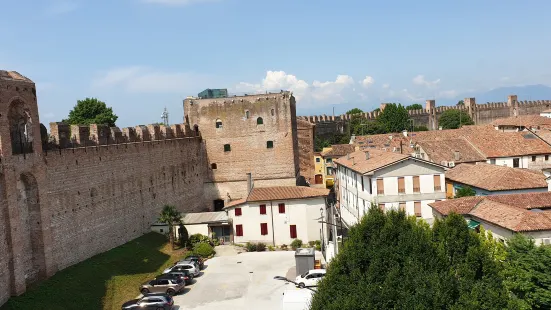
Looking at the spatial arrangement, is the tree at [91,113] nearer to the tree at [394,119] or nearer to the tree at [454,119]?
the tree at [394,119]

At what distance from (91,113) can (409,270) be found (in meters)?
55.2

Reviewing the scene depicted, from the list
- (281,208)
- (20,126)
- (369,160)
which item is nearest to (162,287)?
(20,126)

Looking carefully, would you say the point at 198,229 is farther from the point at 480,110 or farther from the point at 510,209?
the point at 480,110

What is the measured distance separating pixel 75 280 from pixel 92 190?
21.6 feet

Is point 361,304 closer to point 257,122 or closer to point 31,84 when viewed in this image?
point 31,84

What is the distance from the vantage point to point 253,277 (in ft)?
105

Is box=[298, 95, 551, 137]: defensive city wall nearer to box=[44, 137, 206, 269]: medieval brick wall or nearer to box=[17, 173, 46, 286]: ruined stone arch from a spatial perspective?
box=[44, 137, 206, 269]: medieval brick wall

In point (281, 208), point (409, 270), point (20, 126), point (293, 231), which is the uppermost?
point (20, 126)

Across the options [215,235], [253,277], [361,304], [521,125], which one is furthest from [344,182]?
[521,125]

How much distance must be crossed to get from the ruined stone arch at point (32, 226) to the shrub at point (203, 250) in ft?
41.3

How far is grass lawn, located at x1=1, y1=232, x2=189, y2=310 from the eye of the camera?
24734 mm

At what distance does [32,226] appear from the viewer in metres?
26.6

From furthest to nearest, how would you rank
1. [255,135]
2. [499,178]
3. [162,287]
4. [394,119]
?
[394,119] < [255,135] < [499,178] < [162,287]

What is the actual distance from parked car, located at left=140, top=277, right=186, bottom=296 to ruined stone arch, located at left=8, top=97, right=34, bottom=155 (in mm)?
9636
